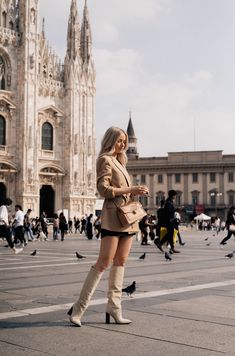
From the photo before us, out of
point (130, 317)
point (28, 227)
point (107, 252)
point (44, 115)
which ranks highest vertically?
point (44, 115)

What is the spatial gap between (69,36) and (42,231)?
2447 cm

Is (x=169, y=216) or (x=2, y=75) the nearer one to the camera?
(x=169, y=216)

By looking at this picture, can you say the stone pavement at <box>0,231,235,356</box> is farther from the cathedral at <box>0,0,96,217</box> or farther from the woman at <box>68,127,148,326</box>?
the cathedral at <box>0,0,96,217</box>

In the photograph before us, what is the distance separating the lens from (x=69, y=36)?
46.3 metres

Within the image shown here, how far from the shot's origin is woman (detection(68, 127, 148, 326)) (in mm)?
4605

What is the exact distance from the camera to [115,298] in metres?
4.68

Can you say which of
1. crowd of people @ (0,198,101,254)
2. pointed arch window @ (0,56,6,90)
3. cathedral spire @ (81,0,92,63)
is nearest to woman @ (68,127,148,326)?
crowd of people @ (0,198,101,254)

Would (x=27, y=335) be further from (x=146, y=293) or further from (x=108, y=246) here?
(x=146, y=293)

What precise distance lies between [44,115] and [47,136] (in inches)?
68.5

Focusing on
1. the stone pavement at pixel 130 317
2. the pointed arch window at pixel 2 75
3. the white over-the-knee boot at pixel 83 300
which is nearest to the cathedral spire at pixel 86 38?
the pointed arch window at pixel 2 75

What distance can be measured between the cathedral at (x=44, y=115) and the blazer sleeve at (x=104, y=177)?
35683 mm

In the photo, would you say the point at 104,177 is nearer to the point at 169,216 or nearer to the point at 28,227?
the point at 169,216

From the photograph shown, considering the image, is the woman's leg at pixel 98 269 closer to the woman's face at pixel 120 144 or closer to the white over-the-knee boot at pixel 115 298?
the white over-the-knee boot at pixel 115 298

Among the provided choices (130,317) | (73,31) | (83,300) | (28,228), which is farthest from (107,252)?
(73,31)
